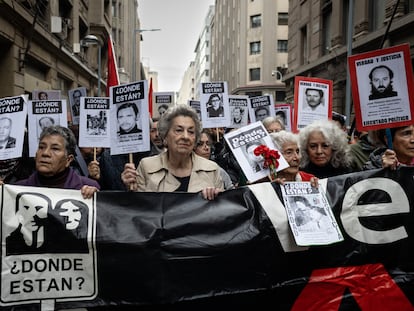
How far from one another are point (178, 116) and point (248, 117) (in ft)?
14.6

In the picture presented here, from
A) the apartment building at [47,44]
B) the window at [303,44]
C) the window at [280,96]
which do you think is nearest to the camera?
the apartment building at [47,44]

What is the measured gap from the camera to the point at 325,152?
3.72 m

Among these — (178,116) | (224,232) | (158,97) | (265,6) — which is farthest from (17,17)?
(265,6)

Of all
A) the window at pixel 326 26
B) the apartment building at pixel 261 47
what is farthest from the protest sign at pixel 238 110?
the apartment building at pixel 261 47

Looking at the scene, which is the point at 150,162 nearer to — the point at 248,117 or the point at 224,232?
the point at 224,232

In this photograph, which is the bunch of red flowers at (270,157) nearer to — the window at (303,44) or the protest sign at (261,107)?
the protest sign at (261,107)

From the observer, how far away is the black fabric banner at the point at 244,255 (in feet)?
8.79

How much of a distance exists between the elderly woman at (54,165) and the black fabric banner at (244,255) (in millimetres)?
346

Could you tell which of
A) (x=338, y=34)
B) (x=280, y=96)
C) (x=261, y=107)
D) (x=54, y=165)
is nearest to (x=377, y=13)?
(x=338, y=34)

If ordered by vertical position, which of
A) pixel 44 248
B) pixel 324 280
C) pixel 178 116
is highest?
pixel 178 116

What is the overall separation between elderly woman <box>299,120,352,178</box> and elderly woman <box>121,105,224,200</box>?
881mm

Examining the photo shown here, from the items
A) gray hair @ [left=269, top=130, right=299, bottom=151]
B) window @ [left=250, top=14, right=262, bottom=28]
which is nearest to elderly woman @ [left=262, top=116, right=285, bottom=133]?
gray hair @ [left=269, top=130, right=299, bottom=151]

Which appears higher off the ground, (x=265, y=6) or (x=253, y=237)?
(x=265, y=6)

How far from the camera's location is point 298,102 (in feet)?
17.8
